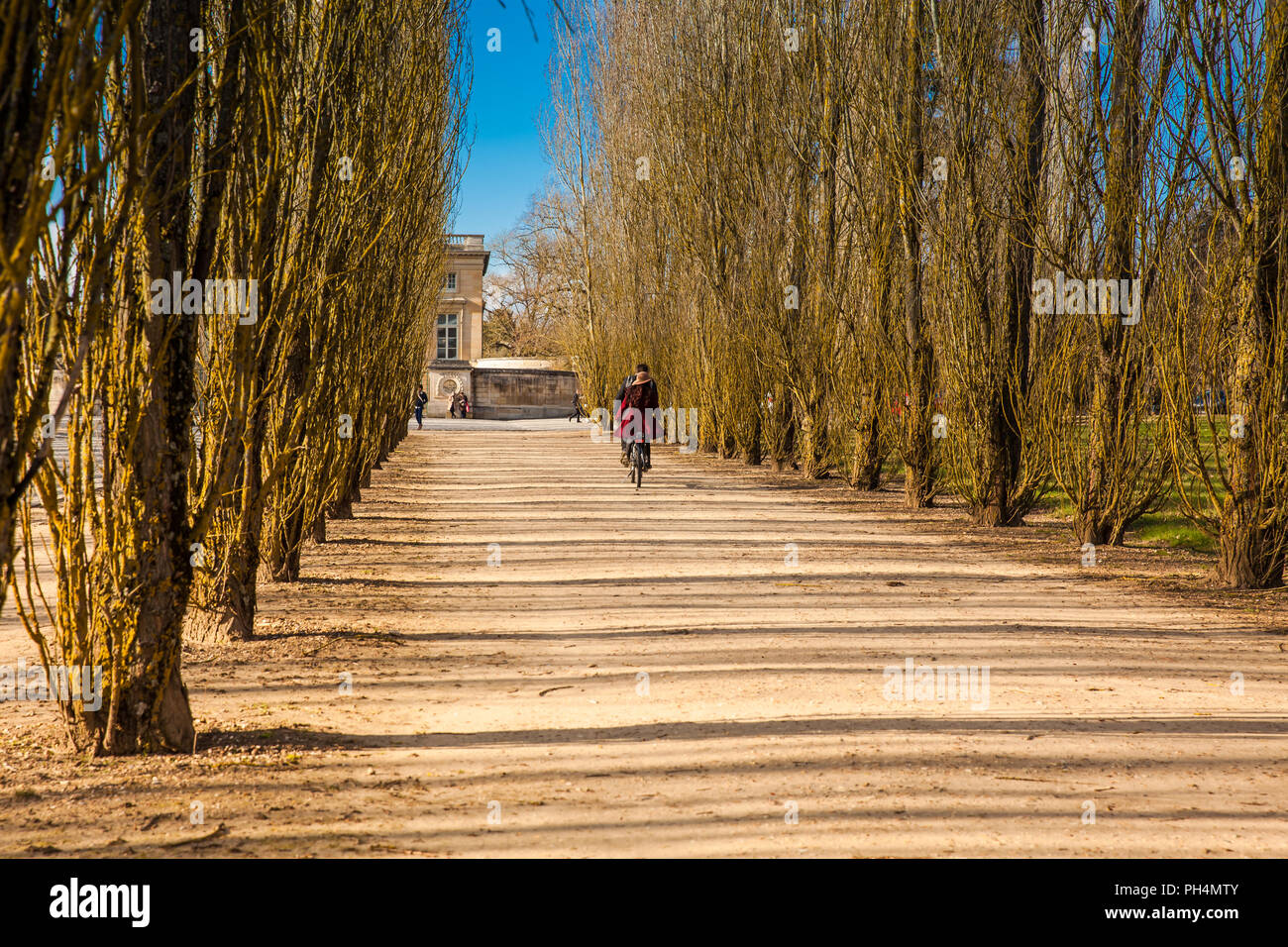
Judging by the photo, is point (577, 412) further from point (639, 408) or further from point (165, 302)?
point (165, 302)

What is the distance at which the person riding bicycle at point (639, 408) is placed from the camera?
14.9 metres

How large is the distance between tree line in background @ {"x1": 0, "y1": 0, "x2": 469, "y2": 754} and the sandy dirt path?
1.58 ft

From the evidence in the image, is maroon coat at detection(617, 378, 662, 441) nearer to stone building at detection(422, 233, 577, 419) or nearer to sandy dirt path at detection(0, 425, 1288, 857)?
sandy dirt path at detection(0, 425, 1288, 857)

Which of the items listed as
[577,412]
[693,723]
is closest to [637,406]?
[693,723]

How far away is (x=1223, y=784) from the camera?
404 cm

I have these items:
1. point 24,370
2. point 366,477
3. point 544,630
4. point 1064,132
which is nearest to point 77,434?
point 24,370

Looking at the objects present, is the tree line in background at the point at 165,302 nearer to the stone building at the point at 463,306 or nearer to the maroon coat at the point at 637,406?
the maroon coat at the point at 637,406

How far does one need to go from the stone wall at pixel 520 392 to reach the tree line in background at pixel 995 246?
87.0 ft

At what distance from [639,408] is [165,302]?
36.5 feet

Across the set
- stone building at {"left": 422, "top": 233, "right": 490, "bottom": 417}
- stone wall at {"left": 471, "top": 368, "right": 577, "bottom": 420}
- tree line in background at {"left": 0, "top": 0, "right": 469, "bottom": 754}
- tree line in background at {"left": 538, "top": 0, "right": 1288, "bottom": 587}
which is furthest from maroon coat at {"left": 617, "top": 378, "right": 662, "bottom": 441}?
stone building at {"left": 422, "top": 233, "right": 490, "bottom": 417}

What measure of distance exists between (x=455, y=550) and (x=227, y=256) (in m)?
4.42

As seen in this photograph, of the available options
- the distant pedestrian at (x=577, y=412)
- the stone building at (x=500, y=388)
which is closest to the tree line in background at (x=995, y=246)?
the distant pedestrian at (x=577, y=412)

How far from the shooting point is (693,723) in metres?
4.76

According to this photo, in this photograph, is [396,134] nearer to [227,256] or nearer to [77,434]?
[227,256]
